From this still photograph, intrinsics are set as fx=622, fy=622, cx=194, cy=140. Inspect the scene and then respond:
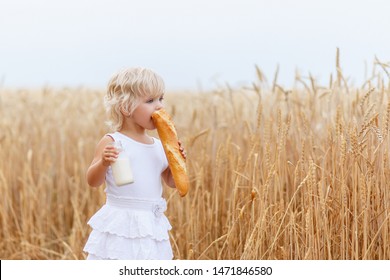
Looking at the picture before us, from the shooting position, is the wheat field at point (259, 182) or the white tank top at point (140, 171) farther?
the wheat field at point (259, 182)

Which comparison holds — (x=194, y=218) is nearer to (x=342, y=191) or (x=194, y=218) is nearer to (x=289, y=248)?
(x=289, y=248)

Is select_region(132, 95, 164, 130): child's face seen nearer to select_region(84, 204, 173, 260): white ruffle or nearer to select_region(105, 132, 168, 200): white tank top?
select_region(105, 132, 168, 200): white tank top

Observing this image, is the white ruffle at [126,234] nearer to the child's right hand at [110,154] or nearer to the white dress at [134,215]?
the white dress at [134,215]

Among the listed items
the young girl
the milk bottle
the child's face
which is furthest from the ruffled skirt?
the child's face

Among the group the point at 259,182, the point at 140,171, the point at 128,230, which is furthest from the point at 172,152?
the point at 259,182

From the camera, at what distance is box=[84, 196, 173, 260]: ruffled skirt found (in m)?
1.74

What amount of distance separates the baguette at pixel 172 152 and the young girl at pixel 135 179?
0.14ft

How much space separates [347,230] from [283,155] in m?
0.45

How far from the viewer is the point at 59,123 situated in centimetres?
434

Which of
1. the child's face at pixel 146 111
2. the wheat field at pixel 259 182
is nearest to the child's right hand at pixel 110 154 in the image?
the child's face at pixel 146 111

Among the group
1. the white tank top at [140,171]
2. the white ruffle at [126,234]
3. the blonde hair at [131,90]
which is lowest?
the white ruffle at [126,234]

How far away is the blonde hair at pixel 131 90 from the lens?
1.71 metres

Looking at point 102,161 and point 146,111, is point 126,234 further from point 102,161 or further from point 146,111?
point 146,111
